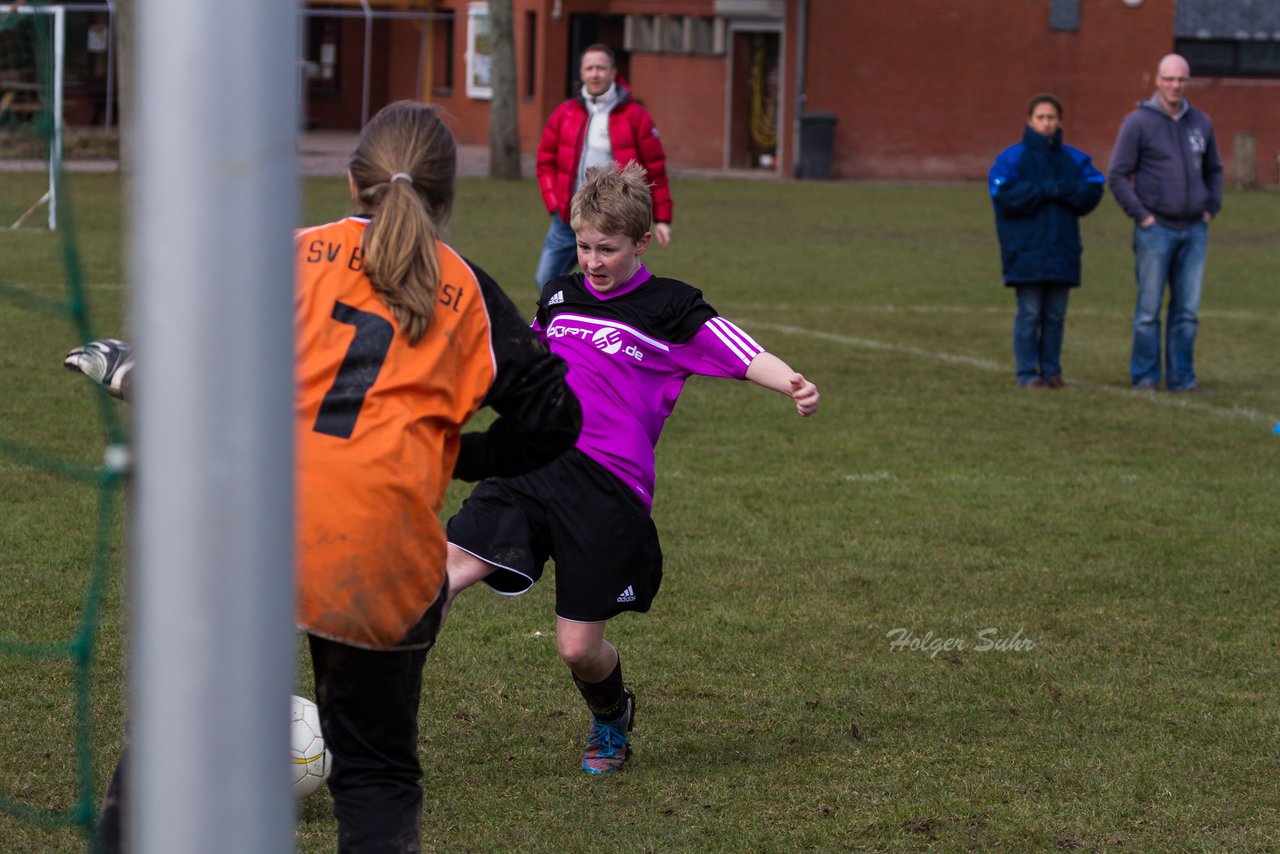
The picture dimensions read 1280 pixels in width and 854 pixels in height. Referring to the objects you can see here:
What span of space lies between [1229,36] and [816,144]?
7.08m

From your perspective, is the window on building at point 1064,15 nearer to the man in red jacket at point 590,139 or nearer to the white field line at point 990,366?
the white field line at point 990,366

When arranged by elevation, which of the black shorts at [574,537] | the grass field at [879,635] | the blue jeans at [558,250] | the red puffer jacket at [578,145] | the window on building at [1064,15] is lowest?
the grass field at [879,635]

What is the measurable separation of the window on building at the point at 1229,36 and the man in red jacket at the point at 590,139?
1983cm

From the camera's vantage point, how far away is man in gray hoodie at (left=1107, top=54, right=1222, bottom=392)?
10.0 m

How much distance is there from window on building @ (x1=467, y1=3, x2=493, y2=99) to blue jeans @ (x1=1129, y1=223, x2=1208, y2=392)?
82.9 feet

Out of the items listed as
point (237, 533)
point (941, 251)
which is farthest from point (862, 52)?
point (237, 533)

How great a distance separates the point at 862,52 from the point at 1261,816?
25254mm

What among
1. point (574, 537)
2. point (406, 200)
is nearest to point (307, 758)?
point (574, 537)

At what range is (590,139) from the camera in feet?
35.2

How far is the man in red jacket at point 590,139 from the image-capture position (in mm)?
10586

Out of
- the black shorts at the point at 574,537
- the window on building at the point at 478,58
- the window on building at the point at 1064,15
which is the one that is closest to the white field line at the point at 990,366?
the black shorts at the point at 574,537

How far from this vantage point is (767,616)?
18.4ft

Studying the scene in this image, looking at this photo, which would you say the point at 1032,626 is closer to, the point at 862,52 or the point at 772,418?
the point at 772,418

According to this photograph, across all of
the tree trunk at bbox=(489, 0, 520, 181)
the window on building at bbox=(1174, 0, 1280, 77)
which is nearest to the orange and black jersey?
the tree trunk at bbox=(489, 0, 520, 181)
